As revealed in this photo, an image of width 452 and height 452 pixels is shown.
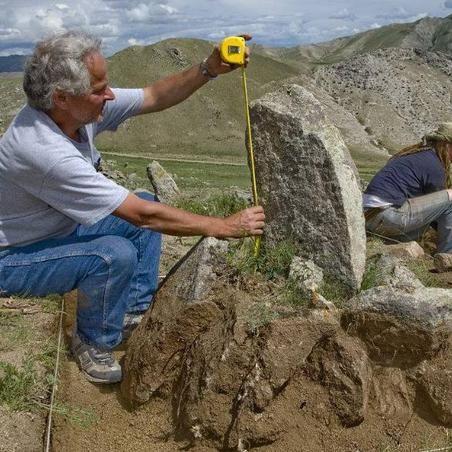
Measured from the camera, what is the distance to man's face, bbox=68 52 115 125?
4398mm

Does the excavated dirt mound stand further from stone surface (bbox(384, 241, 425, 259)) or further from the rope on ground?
stone surface (bbox(384, 241, 425, 259))

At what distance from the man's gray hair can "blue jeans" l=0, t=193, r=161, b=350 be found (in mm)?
1071

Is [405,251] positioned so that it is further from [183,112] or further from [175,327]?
[183,112]

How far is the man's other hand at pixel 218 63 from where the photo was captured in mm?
5161

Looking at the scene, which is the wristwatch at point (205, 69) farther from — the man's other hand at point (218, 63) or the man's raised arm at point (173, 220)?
the man's raised arm at point (173, 220)

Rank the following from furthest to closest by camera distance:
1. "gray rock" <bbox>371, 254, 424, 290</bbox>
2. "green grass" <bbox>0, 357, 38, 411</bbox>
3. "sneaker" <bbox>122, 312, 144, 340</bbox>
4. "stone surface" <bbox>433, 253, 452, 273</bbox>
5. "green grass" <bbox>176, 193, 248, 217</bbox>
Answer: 1. "green grass" <bbox>176, 193, 248, 217</bbox>
2. "stone surface" <bbox>433, 253, 452, 273</bbox>
3. "sneaker" <bbox>122, 312, 144, 340</bbox>
4. "gray rock" <bbox>371, 254, 424, 290</bbox>
5. "green grass" <bbox>0, 357, 38, 411</bbox>

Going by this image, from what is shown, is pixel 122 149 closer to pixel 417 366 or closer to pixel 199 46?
pixel 199 46

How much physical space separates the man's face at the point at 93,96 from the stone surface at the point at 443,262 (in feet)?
11.3

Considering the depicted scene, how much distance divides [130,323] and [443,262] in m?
2.97

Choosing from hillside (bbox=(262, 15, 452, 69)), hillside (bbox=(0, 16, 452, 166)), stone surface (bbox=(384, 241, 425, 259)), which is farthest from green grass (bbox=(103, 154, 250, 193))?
hillside (bbox=(262, 15, 452, 69))

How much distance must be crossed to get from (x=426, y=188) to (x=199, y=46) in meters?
60.0

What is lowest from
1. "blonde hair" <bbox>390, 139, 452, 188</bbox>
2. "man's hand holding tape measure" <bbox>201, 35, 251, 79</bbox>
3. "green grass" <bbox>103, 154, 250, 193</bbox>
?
"green grass" <bbox>103, 154, 250, 193</bbox>

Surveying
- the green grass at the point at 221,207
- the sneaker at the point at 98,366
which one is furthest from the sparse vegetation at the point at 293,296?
the green grass at the point at 221,207

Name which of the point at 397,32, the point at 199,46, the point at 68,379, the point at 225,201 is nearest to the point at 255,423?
the point at 68,379
